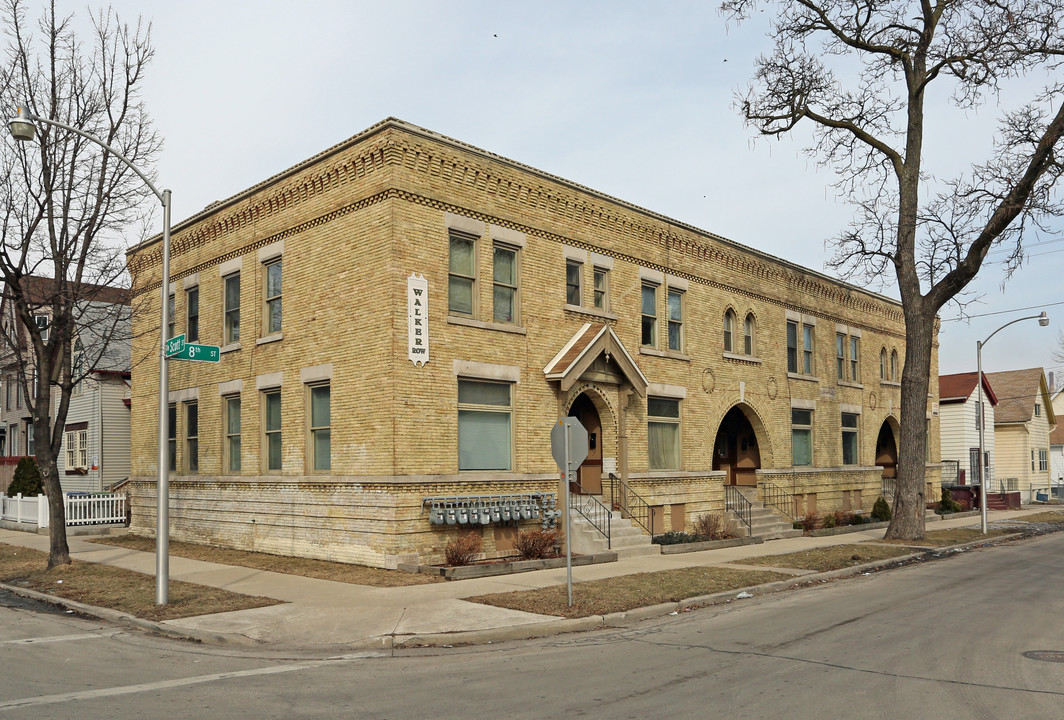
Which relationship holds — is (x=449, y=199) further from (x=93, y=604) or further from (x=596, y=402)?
(x=93, y=604)

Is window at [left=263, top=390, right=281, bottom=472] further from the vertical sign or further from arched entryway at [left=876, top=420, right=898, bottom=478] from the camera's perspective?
arched entryway at [left=876, top=420, right=898, bottom=478]

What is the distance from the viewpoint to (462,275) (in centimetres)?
1939

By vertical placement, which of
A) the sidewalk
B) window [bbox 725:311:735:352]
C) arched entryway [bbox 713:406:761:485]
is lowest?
the sidewalk

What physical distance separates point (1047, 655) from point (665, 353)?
1514 centimetres

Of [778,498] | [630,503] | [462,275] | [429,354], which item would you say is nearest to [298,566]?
[429,354]

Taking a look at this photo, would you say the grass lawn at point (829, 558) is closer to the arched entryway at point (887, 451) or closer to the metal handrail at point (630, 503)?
the metal handrail at point (630, 503)

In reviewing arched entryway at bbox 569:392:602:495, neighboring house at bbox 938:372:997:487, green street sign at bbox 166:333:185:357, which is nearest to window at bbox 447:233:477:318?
arched entryway at bbox 569:392:602:495

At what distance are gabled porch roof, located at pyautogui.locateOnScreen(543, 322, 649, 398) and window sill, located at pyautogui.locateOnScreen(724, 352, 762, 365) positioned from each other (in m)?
4.81

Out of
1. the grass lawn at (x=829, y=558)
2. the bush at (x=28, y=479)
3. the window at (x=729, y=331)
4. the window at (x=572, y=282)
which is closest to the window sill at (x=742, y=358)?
the window at (x=729, y=331)

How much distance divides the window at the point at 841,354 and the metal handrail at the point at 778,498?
21.2 ft

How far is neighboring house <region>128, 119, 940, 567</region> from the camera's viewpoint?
713 inches

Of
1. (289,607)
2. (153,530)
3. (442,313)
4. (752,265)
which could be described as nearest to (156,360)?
(153,530)

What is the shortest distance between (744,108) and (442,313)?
12.5m

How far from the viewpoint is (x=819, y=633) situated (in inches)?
447
